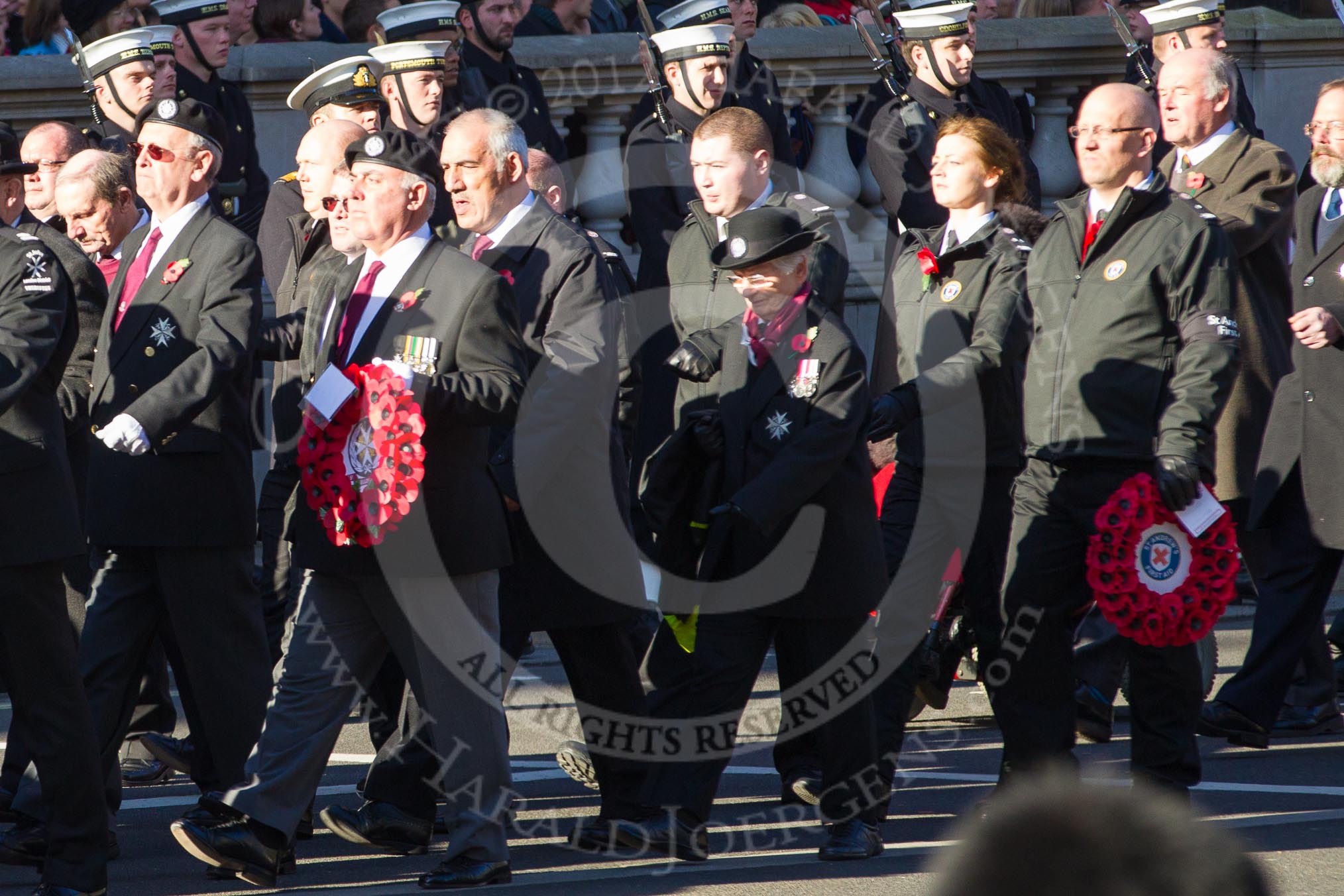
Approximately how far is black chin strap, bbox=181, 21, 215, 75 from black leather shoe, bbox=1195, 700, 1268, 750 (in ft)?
16.4

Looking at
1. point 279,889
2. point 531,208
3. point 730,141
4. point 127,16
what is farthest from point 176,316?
point 127,16

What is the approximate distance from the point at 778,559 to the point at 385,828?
1.38m

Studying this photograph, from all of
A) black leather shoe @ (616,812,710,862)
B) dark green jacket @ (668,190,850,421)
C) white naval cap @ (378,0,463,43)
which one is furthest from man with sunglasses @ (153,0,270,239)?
black leather shoe @ (616,812,710,862)

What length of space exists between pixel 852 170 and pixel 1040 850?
28.2 ft

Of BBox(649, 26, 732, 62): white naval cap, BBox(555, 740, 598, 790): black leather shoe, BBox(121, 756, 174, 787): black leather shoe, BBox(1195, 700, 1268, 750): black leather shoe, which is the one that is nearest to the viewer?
BBox(555, 740, 598, 790): black leather shoe

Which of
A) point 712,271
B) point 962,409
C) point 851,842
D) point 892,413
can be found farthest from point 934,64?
point 851,842

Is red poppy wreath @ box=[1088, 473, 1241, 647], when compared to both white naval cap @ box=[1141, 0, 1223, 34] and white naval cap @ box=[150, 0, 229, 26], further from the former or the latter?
white naval cap @ box=[150, 0, 229, 26]

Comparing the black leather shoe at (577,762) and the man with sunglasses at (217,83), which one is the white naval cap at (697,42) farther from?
the black leather shoe at (577,762)

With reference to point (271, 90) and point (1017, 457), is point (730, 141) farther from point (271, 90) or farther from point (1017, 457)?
point (271, 90)

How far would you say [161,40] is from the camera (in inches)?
325

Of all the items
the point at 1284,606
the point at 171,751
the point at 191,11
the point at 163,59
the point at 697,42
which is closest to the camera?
the point at 171,751

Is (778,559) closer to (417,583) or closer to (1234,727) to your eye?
(417,583)

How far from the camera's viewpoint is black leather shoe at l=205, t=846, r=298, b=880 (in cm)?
532

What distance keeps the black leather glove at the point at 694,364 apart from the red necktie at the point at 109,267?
193 centimetres
